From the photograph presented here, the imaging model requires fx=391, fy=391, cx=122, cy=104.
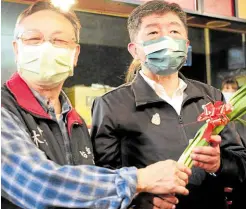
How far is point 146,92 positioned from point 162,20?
0.26 metres

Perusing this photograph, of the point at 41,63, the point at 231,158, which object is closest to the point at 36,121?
the point at 41,63

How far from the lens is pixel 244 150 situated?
144 centimetres

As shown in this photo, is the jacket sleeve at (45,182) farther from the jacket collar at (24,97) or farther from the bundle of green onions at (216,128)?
the bundle of green onions at (216,128)

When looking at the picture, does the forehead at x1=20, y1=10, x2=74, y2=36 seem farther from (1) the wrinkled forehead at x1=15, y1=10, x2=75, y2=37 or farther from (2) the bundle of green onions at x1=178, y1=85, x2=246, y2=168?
(2) the bundle of green onions at x1=178, y1=85, x2=246, y2=168

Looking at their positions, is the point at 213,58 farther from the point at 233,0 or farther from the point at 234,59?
the point at 233,0

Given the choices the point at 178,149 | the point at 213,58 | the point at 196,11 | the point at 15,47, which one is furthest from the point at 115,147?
the point at 213,58

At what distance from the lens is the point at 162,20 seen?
4.53ft

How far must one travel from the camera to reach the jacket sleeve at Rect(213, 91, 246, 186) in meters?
1.32

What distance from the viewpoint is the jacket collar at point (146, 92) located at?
1.36 meters

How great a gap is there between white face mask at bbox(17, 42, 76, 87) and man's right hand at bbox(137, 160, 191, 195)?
1.29 ft

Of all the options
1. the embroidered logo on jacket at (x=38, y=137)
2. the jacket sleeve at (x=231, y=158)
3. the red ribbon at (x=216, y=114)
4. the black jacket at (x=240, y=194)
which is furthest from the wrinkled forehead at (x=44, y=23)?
the black jacket at (x=240, y=194)

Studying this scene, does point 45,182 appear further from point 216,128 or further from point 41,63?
point 216,128

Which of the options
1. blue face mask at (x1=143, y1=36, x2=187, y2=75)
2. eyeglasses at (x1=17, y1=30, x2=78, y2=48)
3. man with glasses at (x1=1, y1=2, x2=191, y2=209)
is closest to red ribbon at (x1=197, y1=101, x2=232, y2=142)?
man with glasses at (x1=1, y1=2, x2=191, y2=209)

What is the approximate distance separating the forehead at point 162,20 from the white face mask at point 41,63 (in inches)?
14.5
